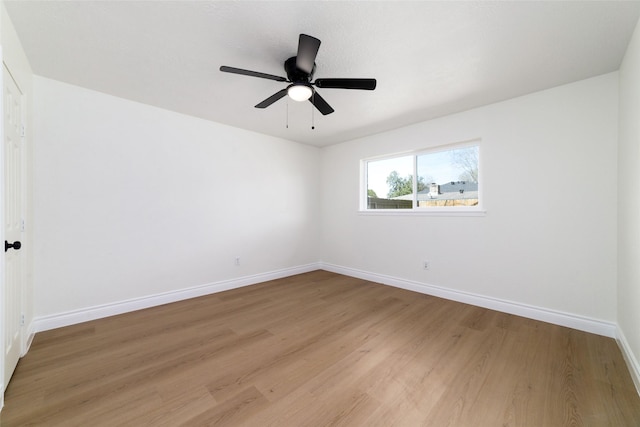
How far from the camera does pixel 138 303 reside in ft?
9.58

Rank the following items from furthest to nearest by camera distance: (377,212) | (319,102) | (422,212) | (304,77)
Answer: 1. (377,212)
2. (422,212)
3. (319,102)
4. (304,77)

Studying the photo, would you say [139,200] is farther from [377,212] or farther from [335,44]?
[377,212]

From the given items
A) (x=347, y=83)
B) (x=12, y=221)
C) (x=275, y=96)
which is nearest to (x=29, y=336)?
(x=12, y=221)

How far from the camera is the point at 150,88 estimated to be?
8.52 ft

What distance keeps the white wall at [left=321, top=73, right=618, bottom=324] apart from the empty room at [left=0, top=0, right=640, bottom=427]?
0.8 inches

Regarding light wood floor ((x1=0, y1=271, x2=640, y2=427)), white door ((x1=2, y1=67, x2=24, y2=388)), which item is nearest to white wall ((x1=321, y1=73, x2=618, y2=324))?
light wood floor ((x1=0, y1=271, x2=640, y2=427))

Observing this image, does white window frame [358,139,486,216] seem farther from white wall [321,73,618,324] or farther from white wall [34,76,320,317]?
white wall [34,76,320,317]

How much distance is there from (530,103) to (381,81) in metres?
1.68

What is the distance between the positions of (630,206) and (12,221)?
14.9 ft

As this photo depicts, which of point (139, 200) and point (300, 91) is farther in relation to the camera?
point (139, 200)

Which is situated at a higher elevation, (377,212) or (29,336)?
(377,212)

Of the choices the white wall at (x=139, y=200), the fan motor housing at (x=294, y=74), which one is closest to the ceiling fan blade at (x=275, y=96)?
the fan motor housing at (x=294, y=74)

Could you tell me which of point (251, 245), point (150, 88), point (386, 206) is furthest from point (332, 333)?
point (150, 88)

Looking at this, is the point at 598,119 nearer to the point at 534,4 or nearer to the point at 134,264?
the point at 534,4
